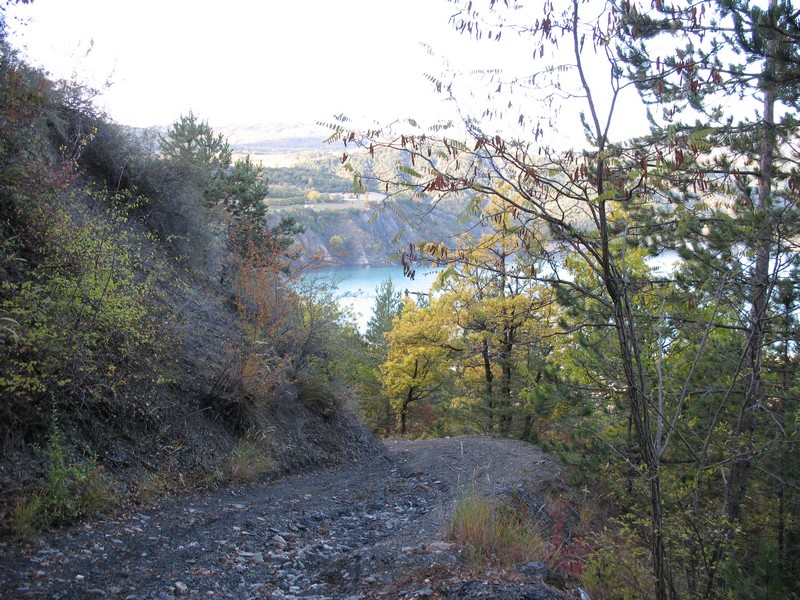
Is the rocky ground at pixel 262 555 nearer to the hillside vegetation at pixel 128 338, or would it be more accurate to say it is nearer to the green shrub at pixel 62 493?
the green shrub at pixel 62 493

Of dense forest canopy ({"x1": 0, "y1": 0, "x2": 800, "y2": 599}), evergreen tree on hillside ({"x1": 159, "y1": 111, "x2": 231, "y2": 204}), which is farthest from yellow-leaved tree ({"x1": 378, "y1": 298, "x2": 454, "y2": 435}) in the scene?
evergreen tree on hillside ({"x1": 159, "y1": 111, "x2": 231, "y2": 204})

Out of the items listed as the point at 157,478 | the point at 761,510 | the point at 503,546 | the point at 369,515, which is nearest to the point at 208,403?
the point at 157,478

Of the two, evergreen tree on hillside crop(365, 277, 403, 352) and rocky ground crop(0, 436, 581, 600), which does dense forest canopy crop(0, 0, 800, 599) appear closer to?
rocky ground crop(0, 436, 581, 600)

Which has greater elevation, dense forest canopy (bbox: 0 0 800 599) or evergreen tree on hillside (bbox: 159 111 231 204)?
evergreen tree on hillside (bbox: 159 111 231 204)

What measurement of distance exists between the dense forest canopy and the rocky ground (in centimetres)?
57

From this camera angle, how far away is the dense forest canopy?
3.14 metres

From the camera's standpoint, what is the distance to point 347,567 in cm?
524

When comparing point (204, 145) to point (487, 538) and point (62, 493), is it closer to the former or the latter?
point (62, 493)

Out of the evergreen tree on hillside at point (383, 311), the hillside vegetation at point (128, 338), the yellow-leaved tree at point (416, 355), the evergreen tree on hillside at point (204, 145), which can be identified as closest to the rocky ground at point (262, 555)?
the hillside vegetation at point (128, 338)

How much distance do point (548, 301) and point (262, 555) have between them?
3899 millimetres

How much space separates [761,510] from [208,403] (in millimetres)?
8610

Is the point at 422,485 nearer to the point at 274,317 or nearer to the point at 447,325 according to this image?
the point at 274,317

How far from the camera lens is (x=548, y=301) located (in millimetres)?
3609

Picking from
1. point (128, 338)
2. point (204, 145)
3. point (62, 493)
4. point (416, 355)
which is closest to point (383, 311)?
point (416, 355)
